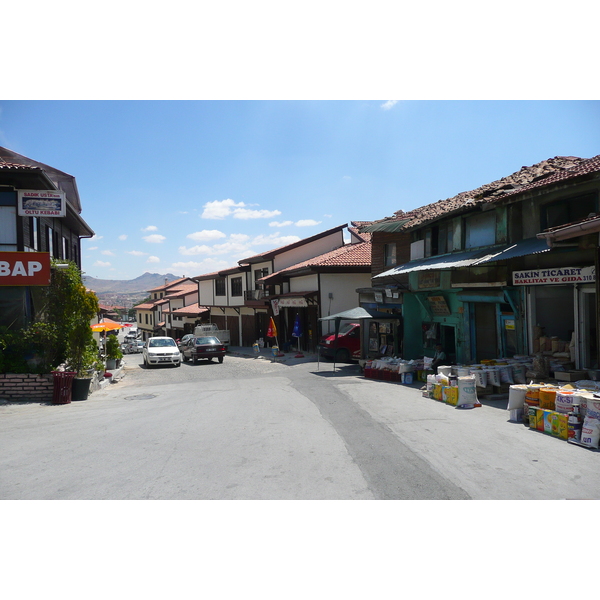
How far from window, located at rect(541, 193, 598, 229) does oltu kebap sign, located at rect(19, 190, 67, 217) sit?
44.4 feet

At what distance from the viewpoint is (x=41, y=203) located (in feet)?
46.3

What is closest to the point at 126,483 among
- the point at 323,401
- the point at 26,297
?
the point at 323,401

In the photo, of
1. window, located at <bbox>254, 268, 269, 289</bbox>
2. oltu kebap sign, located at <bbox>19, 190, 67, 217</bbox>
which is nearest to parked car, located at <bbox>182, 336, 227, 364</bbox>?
window, located at <bbox>254, 268, 269, 289</bbox>

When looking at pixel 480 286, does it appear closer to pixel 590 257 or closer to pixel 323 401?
pixel 590 257

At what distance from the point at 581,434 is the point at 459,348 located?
332 inches

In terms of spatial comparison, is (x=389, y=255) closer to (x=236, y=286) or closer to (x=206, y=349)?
(x=206, y=349)

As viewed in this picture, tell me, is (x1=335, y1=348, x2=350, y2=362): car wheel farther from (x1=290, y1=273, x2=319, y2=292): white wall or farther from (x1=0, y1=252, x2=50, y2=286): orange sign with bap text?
(x1=0, y1=252, x2=50, y2=286): orange sign with bap text

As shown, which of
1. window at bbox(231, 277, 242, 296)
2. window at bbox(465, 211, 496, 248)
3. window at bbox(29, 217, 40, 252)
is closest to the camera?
window at bbox(465, 211, 496, 248)

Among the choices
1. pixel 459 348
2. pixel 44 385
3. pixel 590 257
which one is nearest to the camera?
pixel 590 257

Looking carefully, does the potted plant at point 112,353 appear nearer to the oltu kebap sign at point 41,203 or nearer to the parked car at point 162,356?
the parked car at point 162,356

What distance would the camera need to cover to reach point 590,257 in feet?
32.0

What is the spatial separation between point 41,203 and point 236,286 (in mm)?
23353

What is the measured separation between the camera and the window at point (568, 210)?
34.5 feet

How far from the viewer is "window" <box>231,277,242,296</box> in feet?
120
